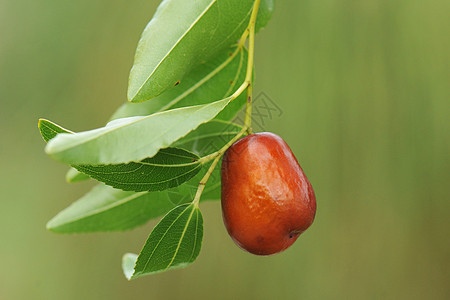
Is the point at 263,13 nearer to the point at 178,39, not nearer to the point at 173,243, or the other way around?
the point at 178,39

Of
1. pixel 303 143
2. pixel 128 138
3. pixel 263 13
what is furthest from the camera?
pixel 303 143

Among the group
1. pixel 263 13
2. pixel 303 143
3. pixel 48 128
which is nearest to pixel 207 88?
pixel 263 13

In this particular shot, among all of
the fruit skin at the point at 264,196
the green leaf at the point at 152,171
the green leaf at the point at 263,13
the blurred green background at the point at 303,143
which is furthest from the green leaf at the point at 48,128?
the blurred green background at the point at 303,143

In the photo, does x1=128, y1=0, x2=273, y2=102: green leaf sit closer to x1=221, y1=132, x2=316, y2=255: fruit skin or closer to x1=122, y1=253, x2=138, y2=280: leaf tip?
x1=221, y1=132, x2=316, y2=255: fruit skin

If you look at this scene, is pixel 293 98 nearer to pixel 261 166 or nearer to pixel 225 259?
pixel 225 259

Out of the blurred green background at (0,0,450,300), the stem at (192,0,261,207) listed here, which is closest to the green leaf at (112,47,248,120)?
the stem at (192,0,261,207)
